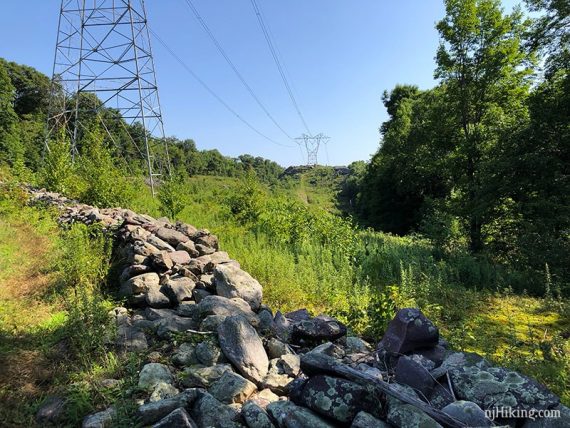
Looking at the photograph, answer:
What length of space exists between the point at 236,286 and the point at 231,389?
2112 millimetres

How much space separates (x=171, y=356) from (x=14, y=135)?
3997cm

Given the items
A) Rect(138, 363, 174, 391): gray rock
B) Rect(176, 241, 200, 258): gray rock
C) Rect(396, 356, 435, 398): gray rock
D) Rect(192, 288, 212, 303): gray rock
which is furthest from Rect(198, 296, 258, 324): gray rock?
Rect(176, 241, 200, 258): gray rock

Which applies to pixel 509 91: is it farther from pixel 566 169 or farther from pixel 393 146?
pixel 393 146

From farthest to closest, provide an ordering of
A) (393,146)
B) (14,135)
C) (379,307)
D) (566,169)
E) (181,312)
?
(14,135) → (393,146) → (566,169) → (379,307) → (181,312)

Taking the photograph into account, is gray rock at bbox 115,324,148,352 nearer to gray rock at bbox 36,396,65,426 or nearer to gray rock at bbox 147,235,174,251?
gray rock at bbox 36,396,65,426

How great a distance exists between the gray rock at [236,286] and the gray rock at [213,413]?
7.16 feet

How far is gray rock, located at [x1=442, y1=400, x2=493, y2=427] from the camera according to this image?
2104 mm

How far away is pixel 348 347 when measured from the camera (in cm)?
376

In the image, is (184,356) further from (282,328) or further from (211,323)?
(282,328)

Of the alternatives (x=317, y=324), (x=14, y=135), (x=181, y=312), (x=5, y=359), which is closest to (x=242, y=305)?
(x=181, y=312)

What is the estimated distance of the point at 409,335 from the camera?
3379 millimetres

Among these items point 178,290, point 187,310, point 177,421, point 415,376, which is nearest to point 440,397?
point 415,376

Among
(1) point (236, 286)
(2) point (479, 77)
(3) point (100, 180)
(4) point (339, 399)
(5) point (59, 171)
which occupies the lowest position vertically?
(4) point (339, 399)

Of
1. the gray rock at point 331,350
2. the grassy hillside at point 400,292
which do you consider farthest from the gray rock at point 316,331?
the grassy hillside at point 400,292
